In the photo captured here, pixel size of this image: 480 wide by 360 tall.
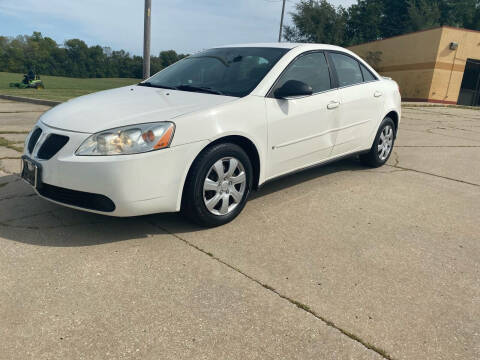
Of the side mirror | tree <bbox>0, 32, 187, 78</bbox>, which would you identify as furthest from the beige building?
tree <bbox>0, 32, 187, 78</bbox>

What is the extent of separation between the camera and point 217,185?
330 centimetres

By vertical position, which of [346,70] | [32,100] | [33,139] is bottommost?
[32,100]

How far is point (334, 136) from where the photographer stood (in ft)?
14.5

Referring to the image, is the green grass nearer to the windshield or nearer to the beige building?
the windshield

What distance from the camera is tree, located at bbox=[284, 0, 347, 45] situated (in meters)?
48.6

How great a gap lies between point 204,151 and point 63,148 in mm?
1021

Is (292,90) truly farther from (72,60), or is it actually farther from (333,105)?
(72,60)

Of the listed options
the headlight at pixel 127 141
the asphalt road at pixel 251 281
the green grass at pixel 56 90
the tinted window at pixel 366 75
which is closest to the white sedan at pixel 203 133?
the headlight at pixel 127 141

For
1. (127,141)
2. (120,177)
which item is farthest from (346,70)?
(120,177)

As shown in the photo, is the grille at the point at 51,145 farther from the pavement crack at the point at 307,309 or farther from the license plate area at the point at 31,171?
the pavement crack at the point at 307,309

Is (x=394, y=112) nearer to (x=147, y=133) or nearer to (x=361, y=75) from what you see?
(x=361, y=75)

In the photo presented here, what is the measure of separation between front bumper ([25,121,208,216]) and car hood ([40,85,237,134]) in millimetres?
155

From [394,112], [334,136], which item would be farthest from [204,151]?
[394,112]

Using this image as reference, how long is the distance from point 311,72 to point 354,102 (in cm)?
73
